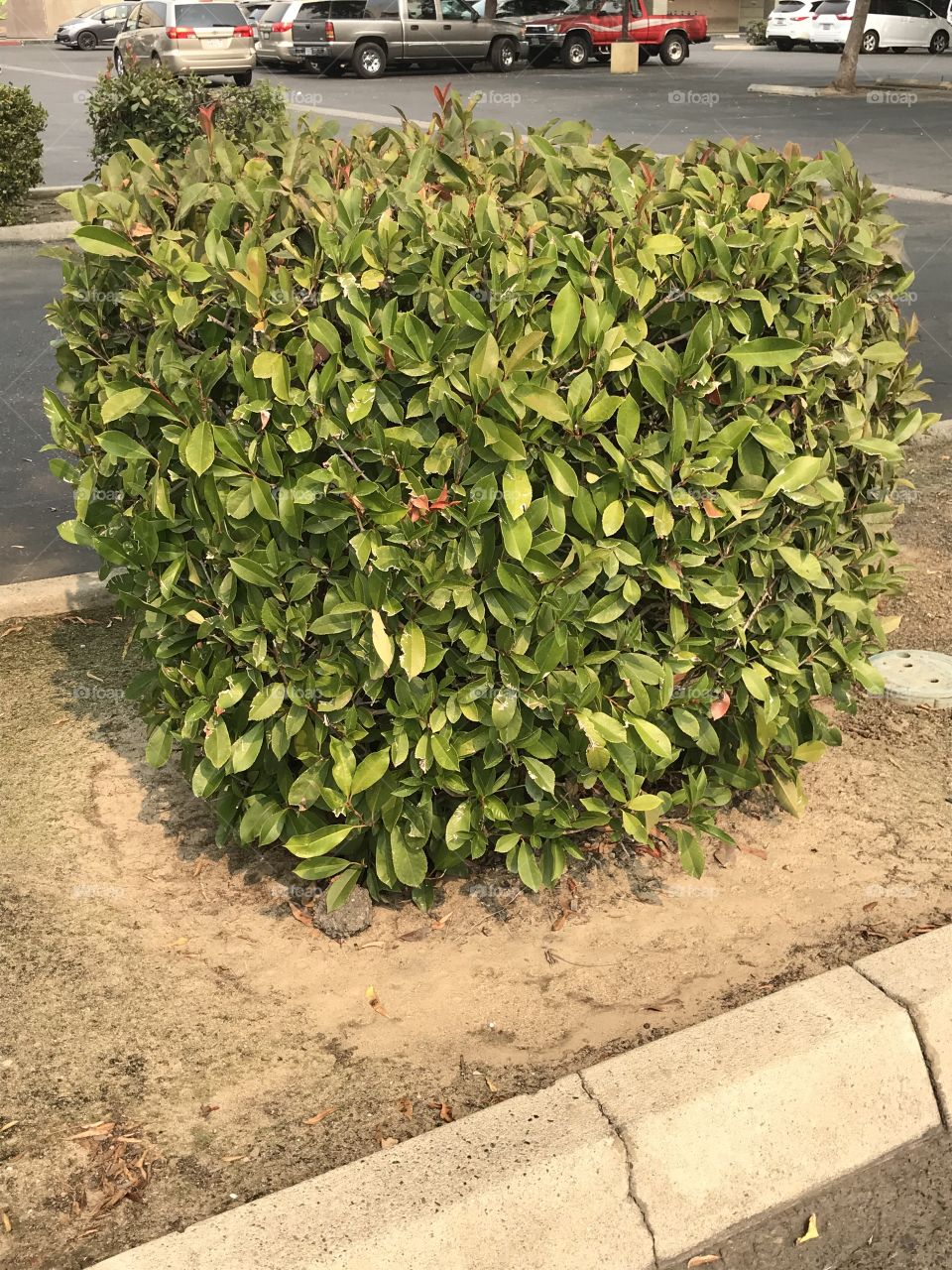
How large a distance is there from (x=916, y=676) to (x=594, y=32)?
33.8 meters

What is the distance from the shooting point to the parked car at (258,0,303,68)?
31359 millimetres

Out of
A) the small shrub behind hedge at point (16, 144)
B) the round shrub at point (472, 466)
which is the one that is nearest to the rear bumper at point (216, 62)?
the small shrub behind hedge at point (16, 144)

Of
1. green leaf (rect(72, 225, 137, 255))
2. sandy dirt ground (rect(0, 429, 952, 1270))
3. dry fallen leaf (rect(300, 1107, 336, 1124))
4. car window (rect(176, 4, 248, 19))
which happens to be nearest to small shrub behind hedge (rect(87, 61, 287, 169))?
sandy dirt ground (rect(0, 429, 952, 1270))

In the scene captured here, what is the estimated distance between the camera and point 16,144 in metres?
14.0

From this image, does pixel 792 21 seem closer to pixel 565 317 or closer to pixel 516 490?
pixel 565 317

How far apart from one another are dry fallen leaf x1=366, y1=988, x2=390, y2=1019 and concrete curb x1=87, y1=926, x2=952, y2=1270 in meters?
0.52

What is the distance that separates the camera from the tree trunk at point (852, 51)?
2666 cm

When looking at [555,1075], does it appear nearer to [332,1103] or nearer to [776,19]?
[332,1103]

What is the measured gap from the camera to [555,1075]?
308cm

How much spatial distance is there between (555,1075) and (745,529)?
142cm

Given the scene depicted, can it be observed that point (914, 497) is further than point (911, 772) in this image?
Yes

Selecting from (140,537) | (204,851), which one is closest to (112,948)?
(204,851)

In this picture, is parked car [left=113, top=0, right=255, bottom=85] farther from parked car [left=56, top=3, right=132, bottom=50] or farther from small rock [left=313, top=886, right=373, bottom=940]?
small rock [left=313, top=886, right=373, bottom=940]

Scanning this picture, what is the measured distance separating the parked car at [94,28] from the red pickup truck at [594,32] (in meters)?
19.0
